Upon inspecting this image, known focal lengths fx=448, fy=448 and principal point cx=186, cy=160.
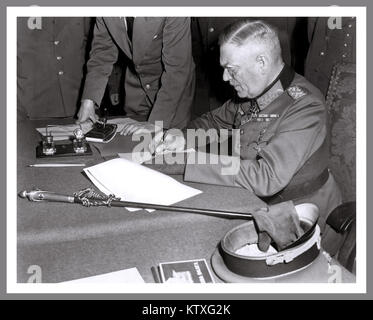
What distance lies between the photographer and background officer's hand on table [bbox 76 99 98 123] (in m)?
2.39

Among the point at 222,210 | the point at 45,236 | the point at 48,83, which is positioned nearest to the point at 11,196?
the point at 45,236

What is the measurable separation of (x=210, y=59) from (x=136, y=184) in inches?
83.4

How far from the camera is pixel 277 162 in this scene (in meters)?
1.65

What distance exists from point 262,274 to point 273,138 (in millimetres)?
752

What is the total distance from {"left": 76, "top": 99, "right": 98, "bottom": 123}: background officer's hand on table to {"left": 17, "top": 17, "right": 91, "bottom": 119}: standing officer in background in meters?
0.54

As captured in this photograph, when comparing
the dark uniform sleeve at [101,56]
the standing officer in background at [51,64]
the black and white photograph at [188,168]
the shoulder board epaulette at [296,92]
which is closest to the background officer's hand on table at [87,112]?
the black and white photograph at [188,168]

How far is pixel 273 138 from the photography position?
174 cm

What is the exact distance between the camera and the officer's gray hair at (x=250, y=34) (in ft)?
5.77

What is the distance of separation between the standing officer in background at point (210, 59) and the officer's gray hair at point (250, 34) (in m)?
1.40

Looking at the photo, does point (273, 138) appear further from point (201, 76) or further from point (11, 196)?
point (201, 76)

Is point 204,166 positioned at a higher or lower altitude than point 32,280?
higher

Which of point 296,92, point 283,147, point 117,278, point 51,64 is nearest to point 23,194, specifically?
point 117,278

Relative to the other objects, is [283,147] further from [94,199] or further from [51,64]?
[51,64]

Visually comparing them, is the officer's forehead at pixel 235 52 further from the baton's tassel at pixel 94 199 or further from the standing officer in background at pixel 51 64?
the standing officer in background at pixel 51 64
